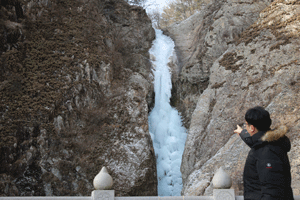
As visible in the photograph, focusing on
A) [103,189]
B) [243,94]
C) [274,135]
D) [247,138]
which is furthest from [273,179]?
[243,94]

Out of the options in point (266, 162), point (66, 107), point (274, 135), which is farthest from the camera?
point (66, 107)

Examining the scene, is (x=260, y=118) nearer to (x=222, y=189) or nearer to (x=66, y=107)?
(x=222, y=189)

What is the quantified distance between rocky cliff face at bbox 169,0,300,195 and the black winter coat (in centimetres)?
610

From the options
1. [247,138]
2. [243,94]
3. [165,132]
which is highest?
[243,94]

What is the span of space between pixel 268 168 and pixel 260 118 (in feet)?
2.09

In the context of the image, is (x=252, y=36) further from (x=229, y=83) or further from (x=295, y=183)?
(x=295, y=183)

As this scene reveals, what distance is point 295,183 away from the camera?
25.4 ft

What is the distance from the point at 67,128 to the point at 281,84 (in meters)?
10.7

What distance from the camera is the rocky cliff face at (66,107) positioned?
12.3 m

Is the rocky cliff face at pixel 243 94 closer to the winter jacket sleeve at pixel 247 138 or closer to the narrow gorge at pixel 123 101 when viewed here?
the narrow gorge at pixel 123 101

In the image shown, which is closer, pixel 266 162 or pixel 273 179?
pixel 273 179

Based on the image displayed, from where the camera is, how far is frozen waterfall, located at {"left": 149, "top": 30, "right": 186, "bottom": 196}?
15.8 meters

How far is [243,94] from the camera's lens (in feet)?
42.5

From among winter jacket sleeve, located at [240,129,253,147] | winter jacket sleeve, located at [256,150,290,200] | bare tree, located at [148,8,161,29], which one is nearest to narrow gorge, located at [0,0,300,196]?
winter jacket sleeve, located at [240,129,253,147]
